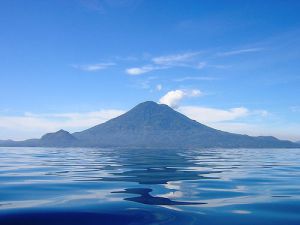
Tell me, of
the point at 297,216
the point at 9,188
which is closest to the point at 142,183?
the point at 9,188

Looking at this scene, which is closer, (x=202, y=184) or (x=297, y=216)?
(x=297, y=216)

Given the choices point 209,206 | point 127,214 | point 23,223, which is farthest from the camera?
point 209,206

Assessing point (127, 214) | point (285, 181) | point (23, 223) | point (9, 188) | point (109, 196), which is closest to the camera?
point (23, 223)

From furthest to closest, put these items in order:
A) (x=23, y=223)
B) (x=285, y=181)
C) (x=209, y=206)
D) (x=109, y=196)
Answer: (x=285, y=181), (x=109, y=196), (x=209, y=206), (x=23, y=223)

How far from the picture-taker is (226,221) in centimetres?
880

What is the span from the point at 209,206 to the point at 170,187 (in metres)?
4.01

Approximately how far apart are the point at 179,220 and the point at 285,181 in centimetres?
1020

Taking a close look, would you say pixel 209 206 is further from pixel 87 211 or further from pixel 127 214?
pixel 87 211

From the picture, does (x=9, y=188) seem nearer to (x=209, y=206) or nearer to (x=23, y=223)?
(x=23, y=223)

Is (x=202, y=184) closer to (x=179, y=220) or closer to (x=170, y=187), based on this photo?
(x=170, y=187)

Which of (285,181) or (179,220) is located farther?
A: (285,181)

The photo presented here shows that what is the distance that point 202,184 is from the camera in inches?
608

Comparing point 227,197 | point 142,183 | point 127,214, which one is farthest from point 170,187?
point 127,214

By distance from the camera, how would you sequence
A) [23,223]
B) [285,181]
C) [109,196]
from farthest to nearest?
[285,181] → [109,196] → [23,223]
